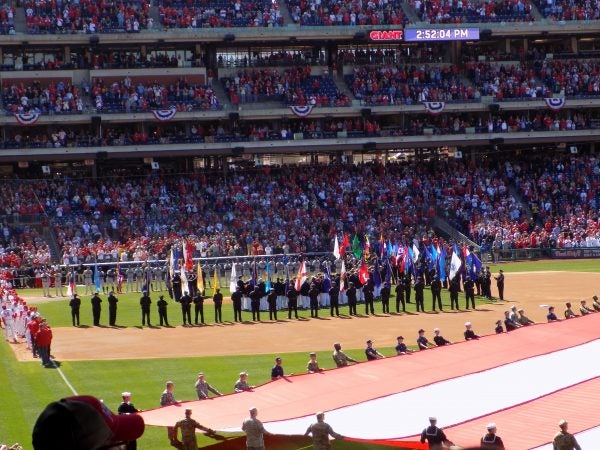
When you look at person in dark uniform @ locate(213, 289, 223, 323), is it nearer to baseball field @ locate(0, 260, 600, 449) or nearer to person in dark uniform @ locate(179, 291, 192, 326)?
baseball field @ locate(0, 260, 600, 449)

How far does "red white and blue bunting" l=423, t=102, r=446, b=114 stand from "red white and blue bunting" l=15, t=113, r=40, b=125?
2296 cm

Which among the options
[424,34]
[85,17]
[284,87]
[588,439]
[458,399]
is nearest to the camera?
[588,439]

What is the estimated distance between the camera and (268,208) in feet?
182

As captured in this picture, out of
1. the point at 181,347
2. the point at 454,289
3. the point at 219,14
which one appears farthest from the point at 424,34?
the point at 181,347

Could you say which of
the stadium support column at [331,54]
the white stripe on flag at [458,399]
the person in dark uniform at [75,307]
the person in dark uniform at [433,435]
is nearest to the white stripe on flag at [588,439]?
the person in dark uniform at [433,435]

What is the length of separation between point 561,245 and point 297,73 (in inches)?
773

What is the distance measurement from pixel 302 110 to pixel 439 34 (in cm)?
997

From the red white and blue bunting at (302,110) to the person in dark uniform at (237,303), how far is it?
88.0 ft

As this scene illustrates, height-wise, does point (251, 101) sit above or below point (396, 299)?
above

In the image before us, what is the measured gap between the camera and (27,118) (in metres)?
55.7

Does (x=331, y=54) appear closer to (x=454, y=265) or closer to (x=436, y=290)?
(x=454, y=265)

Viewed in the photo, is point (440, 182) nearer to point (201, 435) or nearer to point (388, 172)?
point (388, 172)

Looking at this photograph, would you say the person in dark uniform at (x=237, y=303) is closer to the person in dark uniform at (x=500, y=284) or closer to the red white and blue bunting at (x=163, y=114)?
the person in dark uniform at (x=500, y=284)

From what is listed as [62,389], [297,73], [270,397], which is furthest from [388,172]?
[270,397]
